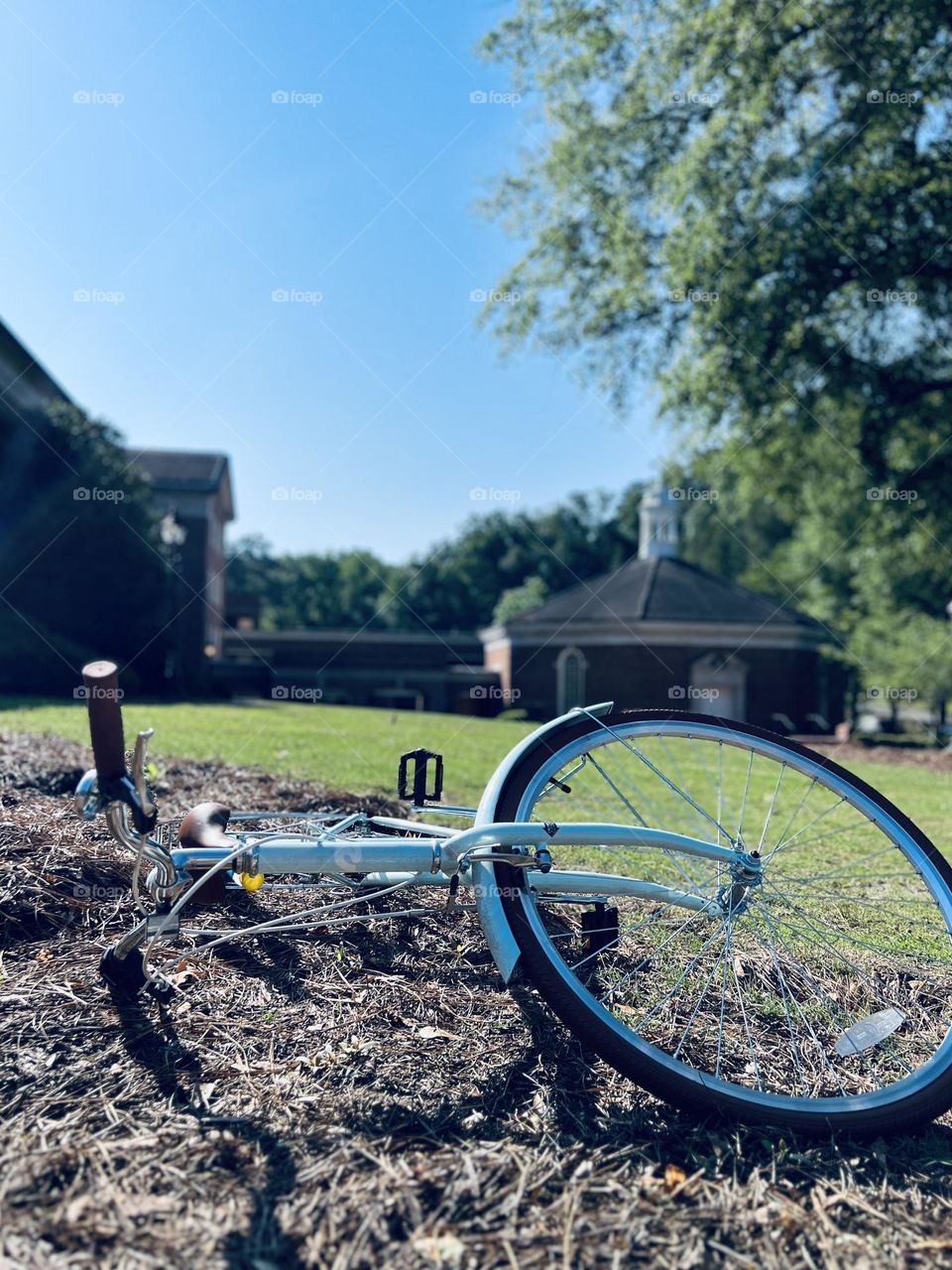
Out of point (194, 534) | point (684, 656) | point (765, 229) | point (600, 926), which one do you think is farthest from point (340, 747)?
point (194, 534)

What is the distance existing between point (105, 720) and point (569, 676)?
105ft

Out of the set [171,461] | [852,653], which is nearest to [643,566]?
[852,653]

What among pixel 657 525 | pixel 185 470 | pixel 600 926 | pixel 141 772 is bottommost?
pixel 600 926

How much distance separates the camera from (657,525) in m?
37.7

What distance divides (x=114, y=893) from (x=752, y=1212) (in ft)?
7.54

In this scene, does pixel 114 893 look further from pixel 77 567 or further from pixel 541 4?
pixel 77 567

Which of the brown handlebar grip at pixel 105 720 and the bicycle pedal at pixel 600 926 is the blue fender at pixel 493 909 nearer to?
the bicycle pedal at pixel 600 926

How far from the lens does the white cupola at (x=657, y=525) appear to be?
3681cm

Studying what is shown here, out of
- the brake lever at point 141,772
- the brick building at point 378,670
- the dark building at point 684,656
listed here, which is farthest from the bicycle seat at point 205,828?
the brick building at point 378,670

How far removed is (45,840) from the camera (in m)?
3.42

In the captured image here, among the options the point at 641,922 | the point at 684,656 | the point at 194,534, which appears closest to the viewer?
the point at 641,922

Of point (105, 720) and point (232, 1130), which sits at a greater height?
point (105, 720)

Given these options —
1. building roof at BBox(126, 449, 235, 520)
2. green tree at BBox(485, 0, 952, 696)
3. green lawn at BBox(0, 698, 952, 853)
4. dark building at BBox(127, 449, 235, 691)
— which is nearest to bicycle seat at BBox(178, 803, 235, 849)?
green lawn at BBox(0, 698, 952, 853)

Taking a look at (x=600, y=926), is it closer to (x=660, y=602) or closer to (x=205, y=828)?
(x=205, y=828)
